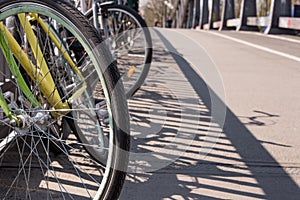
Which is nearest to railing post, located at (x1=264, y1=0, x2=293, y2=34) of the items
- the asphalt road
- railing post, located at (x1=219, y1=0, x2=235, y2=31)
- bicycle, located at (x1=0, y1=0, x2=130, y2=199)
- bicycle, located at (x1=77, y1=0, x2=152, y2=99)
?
railing post, located at (x1=219, y1=0, x2=235, y2=31)

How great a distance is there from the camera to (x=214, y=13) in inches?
933

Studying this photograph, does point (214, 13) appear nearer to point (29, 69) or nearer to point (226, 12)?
point (226, 12)

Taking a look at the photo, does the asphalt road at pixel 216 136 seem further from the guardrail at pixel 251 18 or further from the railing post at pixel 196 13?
the railing post at pixel 196 13

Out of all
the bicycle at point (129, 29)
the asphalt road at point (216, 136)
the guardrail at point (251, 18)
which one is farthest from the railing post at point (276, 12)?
Result: the bicycle at point (129, 29)

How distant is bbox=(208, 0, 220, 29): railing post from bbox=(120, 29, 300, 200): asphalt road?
18.2 m

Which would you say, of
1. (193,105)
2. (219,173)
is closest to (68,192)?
(219,173)

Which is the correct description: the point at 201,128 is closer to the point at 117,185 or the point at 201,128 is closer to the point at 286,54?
the point at 117,185

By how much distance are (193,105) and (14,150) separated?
172 cm

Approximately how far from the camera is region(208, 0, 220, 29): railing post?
23.3 m

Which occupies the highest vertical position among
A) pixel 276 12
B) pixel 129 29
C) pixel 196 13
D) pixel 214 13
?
pixel 129 29

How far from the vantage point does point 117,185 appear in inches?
61.0

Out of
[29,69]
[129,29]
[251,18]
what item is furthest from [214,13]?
[29,69]

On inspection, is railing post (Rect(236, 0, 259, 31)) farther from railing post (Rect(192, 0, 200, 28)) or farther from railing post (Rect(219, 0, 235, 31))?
railing post (Rect(192, 0, 200, 28))

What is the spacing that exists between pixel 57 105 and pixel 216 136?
1.34m
